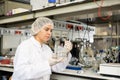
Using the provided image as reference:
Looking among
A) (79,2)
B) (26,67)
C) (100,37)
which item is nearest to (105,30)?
(100,37)

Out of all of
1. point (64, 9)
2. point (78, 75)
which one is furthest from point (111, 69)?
point (64, 9)

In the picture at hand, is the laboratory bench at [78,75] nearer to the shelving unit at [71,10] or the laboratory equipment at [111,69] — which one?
the laboratory equipment at [111,69]

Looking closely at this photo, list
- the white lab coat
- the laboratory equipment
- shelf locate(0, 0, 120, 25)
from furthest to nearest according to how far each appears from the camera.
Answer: shelf locate(0, 0, 120, 25), the white lab coat, the laboratory equipment

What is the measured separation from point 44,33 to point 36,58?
0.25 m

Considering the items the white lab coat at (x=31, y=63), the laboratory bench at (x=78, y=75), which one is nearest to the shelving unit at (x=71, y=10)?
the white lab coat at (x=31, y=63)

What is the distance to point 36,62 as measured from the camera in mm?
1702

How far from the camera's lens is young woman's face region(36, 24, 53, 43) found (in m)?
1.79

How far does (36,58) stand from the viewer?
1743 millimetres

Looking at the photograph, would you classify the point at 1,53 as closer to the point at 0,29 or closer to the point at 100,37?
the point at 0,29

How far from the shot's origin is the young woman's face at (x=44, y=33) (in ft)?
5.88

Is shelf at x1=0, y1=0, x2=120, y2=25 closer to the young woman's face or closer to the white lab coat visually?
the young woman's face

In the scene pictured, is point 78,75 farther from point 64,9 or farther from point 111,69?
point 64,9

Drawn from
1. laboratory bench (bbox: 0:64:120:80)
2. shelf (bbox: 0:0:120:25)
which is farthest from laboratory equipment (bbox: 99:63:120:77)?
shelf (bbox: 0:0:120:25)

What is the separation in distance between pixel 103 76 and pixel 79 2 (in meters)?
0.75
